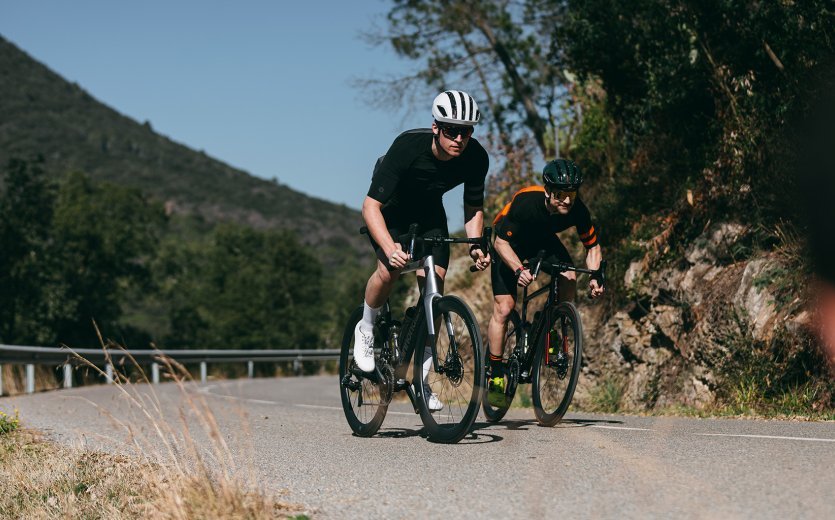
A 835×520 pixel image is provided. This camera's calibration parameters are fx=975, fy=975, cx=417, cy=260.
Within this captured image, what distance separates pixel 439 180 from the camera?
6820 mm

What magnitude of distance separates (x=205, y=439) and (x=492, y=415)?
232 cm

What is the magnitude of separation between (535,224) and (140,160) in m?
149

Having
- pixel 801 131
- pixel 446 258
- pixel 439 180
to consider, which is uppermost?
pixel 801 131

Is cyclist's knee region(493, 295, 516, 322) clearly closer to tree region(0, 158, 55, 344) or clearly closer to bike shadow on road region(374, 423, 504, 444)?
bike shadow on road region(374, 423, 504, 444)

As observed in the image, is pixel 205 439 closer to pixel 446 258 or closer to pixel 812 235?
pixel 446 258

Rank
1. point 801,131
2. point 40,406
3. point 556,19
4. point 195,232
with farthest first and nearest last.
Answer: point 195,232, point 556,19, point 40,406, point 801,131

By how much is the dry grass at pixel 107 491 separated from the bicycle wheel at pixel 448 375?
1782 millimetres

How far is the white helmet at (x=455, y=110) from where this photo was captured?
6426mm

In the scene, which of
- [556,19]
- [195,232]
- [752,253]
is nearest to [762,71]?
[752,253]

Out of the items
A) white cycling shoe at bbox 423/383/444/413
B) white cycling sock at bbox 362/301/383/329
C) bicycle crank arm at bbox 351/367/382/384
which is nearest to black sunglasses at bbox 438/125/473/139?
white cycling sock at bbox 362/301/383/329

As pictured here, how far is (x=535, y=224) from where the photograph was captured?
26.1 ft

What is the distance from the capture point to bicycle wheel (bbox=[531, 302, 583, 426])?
24.7 feet

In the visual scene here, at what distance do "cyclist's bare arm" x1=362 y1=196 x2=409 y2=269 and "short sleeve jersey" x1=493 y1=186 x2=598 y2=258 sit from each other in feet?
5.35

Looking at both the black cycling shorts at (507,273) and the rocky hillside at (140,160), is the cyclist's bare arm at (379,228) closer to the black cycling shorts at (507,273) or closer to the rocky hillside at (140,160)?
the black cycling shorts at (507,273)
